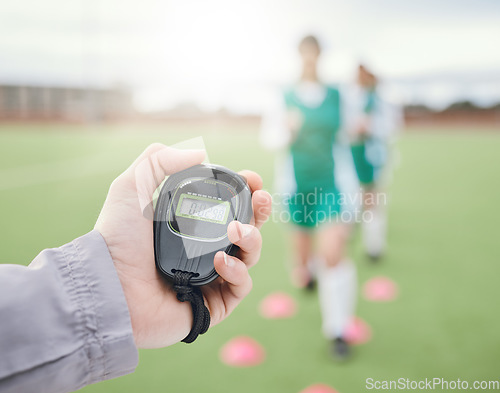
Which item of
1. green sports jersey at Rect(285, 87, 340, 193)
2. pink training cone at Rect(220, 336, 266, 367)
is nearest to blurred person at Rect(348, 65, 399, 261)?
green sports jersey at Rect(285, 87, 340, 193)

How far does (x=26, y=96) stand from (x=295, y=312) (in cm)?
→ 1839

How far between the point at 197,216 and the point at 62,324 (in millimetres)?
299

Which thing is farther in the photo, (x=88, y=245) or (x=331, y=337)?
(x=331, y=337)

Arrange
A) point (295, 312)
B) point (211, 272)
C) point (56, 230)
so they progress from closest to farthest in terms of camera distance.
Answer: point (211, 272)
point (295, 312)
point (56, 230)

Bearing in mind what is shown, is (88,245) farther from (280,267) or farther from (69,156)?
(69,156)

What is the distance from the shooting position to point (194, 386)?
1.64 m

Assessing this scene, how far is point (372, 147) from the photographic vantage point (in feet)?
9.73

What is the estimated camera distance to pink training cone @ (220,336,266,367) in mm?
1781

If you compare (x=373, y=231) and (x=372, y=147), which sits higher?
(x=372, y=147)

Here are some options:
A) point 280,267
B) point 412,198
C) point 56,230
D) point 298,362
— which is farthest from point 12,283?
point 412,198

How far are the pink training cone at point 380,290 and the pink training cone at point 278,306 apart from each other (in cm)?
42

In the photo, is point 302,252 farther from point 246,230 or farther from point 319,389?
point 246,230

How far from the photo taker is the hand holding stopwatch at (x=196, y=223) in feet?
2.60

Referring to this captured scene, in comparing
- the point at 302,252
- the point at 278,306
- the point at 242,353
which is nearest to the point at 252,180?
the point at 242,353
